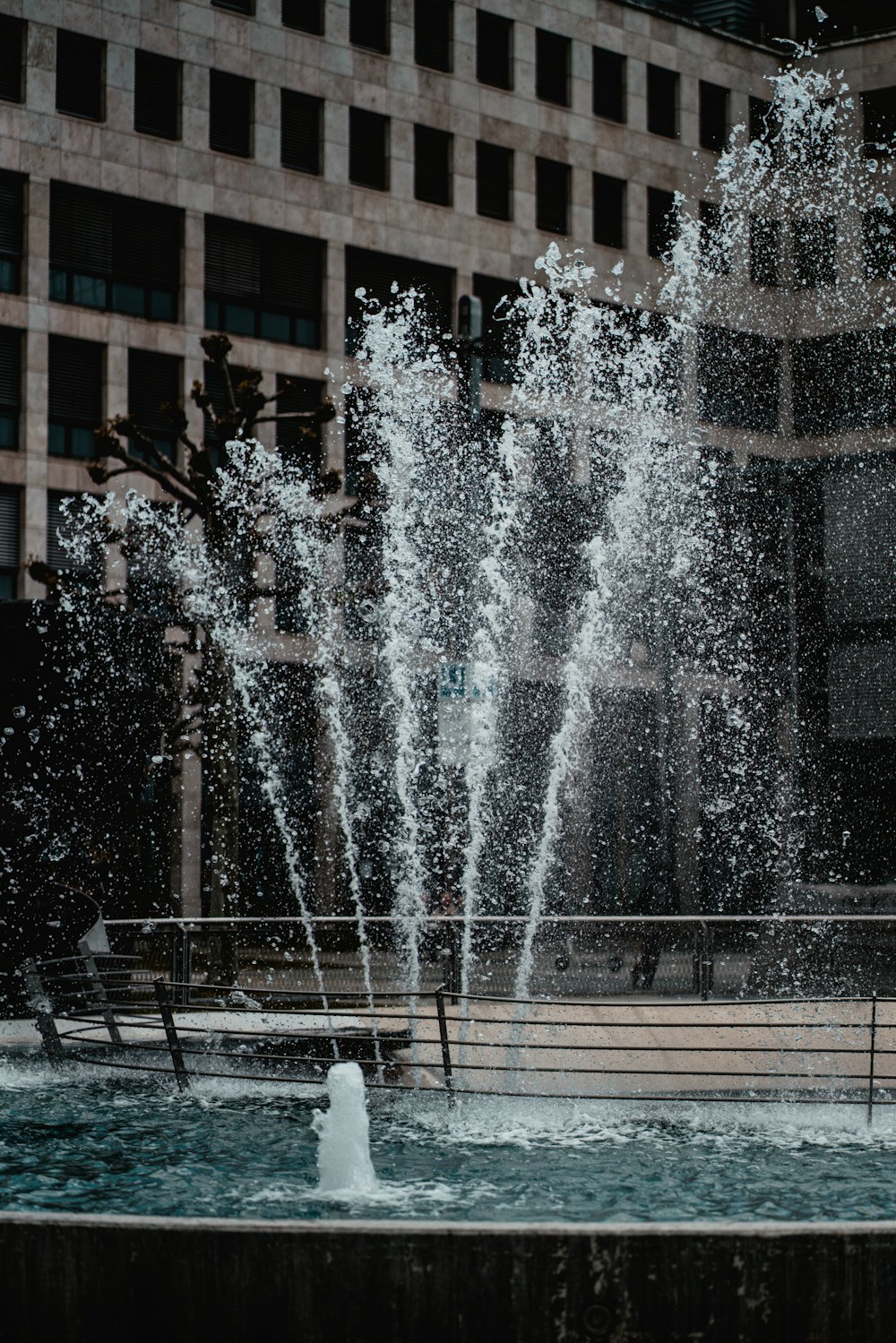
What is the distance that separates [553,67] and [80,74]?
12032mm

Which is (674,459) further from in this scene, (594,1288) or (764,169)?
(594,1288)

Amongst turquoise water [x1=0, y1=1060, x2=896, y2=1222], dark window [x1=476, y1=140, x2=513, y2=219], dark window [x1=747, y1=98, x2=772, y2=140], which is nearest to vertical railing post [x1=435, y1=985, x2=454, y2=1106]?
turquoise water [x1=0, y1=1060, x2=896, y2=1222]

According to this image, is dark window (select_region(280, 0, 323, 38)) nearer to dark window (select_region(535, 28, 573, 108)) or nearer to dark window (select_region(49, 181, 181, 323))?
dark window (select_region(49, 181, 181, 323))

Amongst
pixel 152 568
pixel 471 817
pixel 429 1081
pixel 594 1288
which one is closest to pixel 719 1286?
pixel 594 1288

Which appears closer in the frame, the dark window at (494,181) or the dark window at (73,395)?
the dark window at (73,395)

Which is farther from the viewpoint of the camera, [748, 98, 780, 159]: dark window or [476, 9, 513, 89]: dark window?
[748, 98, 780, 159]: dark window

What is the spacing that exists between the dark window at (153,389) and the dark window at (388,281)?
4.21 m

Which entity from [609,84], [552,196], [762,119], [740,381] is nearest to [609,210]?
[552,196]

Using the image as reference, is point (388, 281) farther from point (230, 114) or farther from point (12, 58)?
point (12, 58)

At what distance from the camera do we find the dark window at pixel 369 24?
4294cm

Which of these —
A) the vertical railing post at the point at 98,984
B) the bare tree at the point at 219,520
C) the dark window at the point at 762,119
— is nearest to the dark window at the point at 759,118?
the dark window at the point at 762,119

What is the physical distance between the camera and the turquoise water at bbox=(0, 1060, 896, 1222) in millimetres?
9586

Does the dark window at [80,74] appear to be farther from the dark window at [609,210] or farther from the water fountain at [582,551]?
the dark window at [609,210]

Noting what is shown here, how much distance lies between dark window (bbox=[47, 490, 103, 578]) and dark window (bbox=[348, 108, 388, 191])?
9.75 metres
